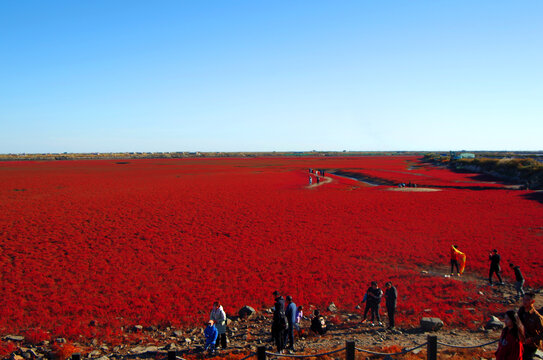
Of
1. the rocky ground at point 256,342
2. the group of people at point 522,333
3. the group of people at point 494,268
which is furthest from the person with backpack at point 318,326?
the group of people at point 494,268

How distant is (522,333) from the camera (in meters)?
5.50

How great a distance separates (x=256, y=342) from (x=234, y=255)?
818 cm

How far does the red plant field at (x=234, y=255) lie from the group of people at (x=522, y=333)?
4.22 m

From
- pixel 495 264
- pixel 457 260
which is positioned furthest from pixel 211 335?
pixel 457 260

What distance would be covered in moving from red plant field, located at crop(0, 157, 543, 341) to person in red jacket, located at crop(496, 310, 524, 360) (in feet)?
15.0

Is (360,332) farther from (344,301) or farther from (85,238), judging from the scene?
(85,238)

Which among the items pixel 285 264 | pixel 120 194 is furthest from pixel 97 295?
pixel 120 194

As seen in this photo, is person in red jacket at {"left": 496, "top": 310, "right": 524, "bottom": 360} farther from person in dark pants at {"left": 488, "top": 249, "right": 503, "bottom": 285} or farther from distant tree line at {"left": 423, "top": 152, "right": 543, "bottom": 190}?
distant tree line at {"left": 423, "top": 152, "right": 543, "bottom": 190}

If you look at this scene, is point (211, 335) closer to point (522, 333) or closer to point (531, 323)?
point (522, 333)

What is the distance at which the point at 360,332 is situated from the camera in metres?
9.39

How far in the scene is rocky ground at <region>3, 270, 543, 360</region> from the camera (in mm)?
8344

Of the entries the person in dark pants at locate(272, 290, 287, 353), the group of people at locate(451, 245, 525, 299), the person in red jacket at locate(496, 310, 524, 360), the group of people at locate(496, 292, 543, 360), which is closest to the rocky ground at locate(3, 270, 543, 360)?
the person in dark pants at locate(272, 290, 287, 353)

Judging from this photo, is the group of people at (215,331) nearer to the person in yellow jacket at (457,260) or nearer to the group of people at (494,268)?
the group of people at (494,268)

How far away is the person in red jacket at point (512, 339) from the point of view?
5.41 metres
